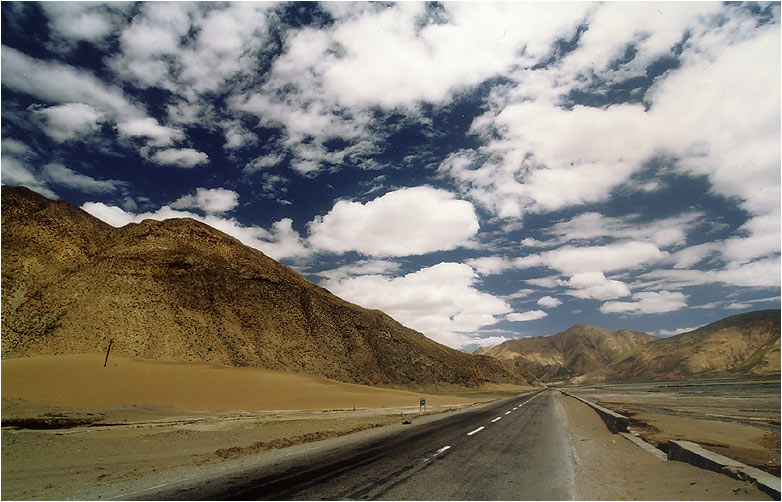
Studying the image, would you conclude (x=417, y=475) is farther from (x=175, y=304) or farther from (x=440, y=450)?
(x=175, y=304)

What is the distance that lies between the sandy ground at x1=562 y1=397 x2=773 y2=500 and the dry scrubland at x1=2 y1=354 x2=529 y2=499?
34.3 ft

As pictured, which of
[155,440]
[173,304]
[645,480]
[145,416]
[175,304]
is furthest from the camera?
[175,304]

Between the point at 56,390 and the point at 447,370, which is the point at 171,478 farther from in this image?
the point at 447,370

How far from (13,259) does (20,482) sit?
8548 centimetres

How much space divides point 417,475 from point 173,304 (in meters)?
81.0

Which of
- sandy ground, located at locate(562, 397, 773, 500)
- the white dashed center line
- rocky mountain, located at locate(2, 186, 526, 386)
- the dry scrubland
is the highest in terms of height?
rocky mountain, located at locate(2, 186, 526, 386)

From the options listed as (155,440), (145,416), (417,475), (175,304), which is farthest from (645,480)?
(175,304)

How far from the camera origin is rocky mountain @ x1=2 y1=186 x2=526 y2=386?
66125 mm

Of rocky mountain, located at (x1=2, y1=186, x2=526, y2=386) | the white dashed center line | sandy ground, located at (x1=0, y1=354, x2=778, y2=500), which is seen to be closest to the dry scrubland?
sandy ground, located at (x1=0, y1=354, x2=778, y2=500)

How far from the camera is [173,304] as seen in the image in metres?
77.8

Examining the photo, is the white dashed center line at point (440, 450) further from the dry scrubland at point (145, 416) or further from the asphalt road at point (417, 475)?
the dry scrubland at point (145, 416)

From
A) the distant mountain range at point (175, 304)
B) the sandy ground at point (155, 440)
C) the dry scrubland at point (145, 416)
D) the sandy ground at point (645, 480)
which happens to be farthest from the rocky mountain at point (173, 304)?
the sandy ground at point (645, 480)

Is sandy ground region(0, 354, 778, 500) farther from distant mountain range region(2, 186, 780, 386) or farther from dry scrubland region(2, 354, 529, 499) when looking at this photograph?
distant mountain range region(2, 186, 780, 386)

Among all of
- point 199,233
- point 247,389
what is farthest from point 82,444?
point 199,233
